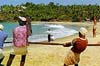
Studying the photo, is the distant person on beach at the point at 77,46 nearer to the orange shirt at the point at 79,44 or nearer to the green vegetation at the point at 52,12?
the orange shirt at the point at 79,44

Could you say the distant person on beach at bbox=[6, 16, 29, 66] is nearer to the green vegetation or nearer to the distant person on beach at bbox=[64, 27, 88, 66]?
the distant person on beach at bbox=[64, 27, 88, 66]

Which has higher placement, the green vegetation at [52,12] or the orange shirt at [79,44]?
the orange shirt at [79,44]

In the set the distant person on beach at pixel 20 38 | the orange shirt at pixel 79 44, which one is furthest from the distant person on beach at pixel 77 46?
the distant person on beach at pixel 20 38

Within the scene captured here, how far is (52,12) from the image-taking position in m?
128

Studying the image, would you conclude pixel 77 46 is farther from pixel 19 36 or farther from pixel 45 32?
pixel 45 32

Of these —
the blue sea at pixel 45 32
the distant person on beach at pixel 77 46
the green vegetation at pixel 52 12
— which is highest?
the distant person on beach at pixel 77 46

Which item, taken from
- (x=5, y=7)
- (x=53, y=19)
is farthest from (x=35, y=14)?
(x=5, y=7)

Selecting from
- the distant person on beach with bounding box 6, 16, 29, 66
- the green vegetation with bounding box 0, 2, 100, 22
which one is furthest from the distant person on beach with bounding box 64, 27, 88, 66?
the green vegetation with bounding box 0, 2, 100, 22

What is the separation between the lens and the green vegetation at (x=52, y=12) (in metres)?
118

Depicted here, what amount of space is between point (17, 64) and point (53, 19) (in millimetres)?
108535

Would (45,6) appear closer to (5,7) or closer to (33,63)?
(5,7)

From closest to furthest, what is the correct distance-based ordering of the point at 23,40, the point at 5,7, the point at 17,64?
the point at 23,40 < the point at 17,64 < the point at 5,7

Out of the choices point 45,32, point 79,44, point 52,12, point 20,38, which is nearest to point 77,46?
point 79,44

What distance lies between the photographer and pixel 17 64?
485 inches
